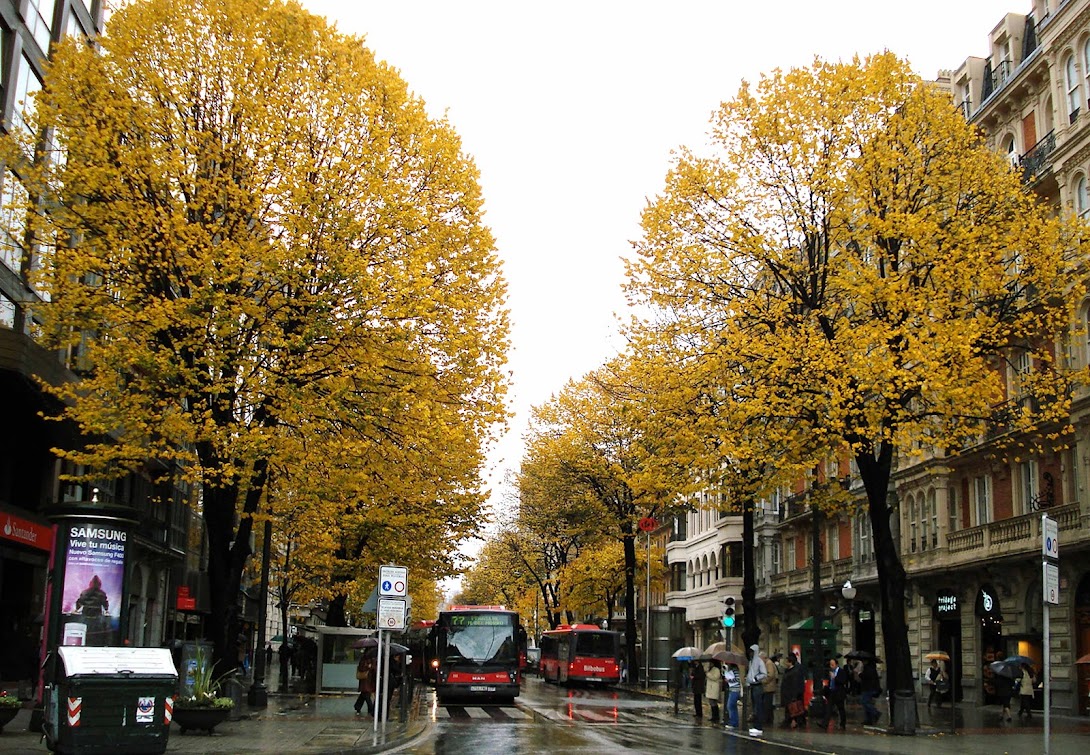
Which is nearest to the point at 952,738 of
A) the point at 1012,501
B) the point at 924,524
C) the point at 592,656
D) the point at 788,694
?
the point at 788,694

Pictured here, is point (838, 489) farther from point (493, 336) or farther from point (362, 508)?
point (362, 508)

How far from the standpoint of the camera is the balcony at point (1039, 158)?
32531 mm

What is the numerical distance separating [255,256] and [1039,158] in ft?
79.8

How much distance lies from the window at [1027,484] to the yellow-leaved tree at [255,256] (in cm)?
1876

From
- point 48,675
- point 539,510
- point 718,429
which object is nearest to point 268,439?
point 48,675

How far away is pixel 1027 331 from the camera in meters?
23.7

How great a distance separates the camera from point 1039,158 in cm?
3325

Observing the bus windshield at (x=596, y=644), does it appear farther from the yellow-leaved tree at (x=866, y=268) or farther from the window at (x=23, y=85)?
the window at (x=23, y=85)

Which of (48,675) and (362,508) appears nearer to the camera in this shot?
(48,675)

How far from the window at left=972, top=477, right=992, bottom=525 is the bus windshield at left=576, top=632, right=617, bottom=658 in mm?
21516

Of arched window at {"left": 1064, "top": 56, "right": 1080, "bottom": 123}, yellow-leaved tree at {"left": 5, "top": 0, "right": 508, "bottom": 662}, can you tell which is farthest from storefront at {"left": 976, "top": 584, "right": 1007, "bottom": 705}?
yellow-leaved tree at {"left": 5, "top": 0, "right": 508, "bottom": 662}

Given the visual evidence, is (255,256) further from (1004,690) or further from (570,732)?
(1004,690)

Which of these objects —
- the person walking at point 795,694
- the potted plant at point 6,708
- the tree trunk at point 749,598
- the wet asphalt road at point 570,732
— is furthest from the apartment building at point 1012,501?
the potted plant at point 6,708

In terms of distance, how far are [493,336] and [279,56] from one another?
736 cm
